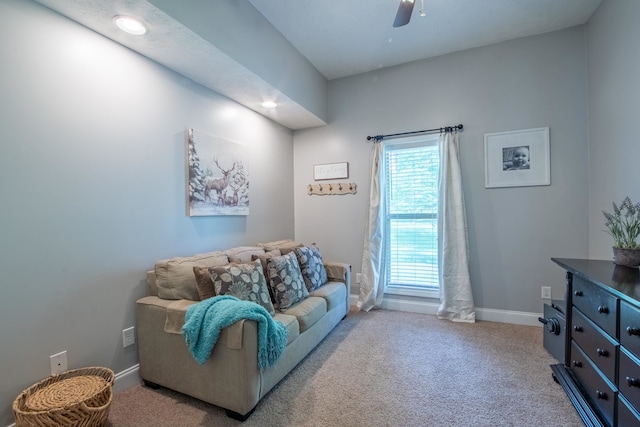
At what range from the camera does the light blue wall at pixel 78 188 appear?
1559 millimetres

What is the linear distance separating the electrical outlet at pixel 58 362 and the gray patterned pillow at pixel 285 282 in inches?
53.2

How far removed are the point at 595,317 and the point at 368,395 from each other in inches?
54.0

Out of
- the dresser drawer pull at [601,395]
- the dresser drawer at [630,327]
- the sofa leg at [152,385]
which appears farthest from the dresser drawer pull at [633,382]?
the sofa leg at [152,385]

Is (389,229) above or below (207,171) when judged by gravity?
below

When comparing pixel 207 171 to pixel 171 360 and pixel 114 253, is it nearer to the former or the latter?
pixel 114 253

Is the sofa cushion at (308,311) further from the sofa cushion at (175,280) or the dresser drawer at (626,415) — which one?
the dresser drawer at (626,415)

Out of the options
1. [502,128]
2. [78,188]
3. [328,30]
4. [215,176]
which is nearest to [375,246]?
[502,128]

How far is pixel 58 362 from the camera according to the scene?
5.66ft

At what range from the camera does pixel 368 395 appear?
193cm

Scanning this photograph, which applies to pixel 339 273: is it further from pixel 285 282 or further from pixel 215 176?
pixel 215 176

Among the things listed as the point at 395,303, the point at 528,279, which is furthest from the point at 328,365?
the point at 528,279

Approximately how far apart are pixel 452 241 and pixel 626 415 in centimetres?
200

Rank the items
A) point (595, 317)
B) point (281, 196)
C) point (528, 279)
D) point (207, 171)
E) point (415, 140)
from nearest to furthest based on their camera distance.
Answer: point (595, 317) < point (207, 171) < point (528, 279) < point (415, 140) < point (281, 196)

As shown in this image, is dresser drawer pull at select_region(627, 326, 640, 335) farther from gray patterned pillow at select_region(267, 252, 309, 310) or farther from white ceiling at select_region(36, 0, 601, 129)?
white ceiling at select_region(36, 0, 601, 129)
